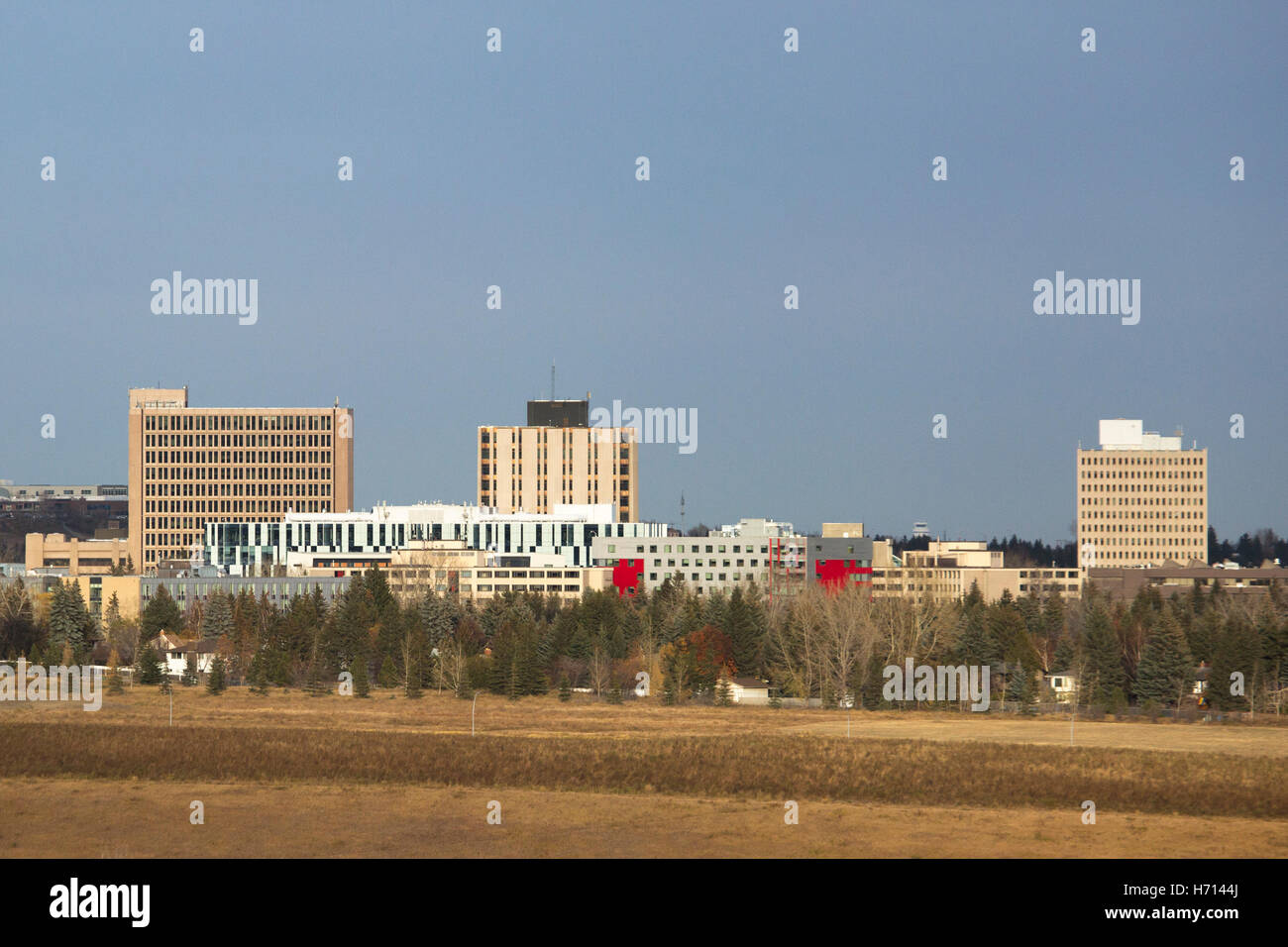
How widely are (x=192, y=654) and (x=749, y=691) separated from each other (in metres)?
42.3

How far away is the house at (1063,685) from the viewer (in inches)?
4321

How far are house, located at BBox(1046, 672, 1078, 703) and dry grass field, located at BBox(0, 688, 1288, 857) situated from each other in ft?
44.0

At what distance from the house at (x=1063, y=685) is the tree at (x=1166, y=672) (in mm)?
4275

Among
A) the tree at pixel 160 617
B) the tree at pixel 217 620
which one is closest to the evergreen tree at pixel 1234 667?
the tree at pixel 217 620

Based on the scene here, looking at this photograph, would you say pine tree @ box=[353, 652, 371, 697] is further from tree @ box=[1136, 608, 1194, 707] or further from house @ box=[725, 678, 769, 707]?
tree @ box=[1136, 608, 1194, 707]

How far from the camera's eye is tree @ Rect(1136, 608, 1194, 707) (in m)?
105

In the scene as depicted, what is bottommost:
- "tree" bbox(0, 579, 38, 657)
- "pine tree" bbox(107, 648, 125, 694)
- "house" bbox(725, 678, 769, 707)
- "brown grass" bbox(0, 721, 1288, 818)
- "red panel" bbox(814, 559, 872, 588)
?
"house" bbox(725, 678, 769, 707)

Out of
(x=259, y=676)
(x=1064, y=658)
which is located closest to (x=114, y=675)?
(x=259, y=676)

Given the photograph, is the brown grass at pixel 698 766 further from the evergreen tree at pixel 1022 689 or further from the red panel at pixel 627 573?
the red panel at pixel 627 573

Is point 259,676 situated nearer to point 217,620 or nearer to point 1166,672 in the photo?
point 217,620

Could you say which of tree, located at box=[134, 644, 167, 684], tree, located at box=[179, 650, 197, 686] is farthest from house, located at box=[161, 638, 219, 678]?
tree, located at box=[134, 644, 167, 684]

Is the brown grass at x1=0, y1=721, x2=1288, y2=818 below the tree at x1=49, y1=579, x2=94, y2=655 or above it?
below
